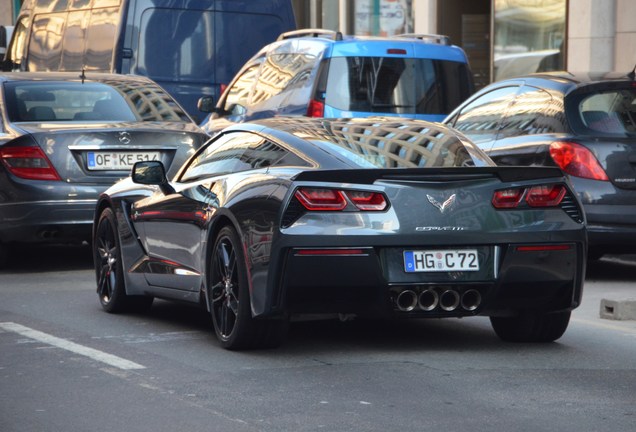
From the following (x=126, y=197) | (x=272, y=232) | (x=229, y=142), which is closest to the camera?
(x=272, y=232)

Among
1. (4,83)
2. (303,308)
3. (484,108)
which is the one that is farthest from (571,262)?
(4,83)

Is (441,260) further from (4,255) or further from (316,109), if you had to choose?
(316,109)

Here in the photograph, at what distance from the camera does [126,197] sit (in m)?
10.0

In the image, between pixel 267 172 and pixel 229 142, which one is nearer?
pixel 267 172

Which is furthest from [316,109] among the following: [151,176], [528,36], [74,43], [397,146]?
[528,36]

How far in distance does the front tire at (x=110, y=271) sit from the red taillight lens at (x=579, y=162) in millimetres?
3366

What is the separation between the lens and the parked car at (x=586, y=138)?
11500mm

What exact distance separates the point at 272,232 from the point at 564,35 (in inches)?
650

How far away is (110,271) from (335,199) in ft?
9.49

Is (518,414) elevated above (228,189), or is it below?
below

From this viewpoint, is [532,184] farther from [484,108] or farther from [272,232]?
[484,108]

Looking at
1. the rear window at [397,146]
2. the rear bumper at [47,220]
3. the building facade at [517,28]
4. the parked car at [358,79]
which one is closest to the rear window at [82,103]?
the rear bumper at [47,220]

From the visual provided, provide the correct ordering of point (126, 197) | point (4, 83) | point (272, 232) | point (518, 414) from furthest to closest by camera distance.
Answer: point (4, 83) < point (126, 197) < point (272, 232) < point (518, 414)

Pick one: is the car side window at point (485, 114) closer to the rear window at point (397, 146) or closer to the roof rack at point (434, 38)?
the roof rack at point (434, 38)
